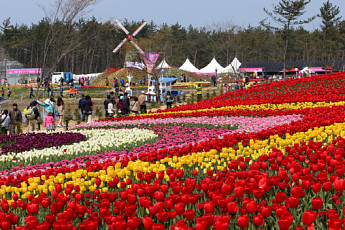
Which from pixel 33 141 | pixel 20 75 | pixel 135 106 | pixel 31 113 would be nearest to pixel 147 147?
pixel 33 141

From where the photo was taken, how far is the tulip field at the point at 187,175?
358 centimetres

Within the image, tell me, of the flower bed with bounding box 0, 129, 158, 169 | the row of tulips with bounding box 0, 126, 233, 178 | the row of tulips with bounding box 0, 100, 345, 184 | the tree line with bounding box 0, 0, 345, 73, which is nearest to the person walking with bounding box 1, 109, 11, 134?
the row of tulips with bounding box 0, 126, 233, 178

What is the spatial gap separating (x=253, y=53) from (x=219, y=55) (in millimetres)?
8879

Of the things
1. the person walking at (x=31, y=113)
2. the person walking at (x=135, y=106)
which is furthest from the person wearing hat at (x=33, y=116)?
the person walking at (x=135, y=106)

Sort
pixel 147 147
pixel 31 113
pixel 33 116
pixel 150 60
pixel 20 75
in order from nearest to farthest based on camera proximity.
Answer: pixel 147 147, pixel 31 113, pixel 33 116, pixel 150 60, pixel 20 75

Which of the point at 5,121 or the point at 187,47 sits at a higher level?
the point at 187,47

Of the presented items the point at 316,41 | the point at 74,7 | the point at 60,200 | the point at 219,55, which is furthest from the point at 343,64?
the point at 60,200

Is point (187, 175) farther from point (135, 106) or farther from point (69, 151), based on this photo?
point (135, 106)

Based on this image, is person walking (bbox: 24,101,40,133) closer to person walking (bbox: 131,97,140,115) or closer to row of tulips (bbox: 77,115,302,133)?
row of tulips (bbox: 77,115,302,133)

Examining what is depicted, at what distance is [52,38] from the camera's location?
766 inches

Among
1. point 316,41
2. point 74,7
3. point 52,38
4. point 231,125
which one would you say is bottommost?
point 231,125

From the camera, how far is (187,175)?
229 inches

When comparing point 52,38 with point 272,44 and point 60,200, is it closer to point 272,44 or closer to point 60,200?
point 60,200

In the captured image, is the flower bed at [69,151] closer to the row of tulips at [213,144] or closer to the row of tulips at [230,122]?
the row of tulips at [213,144]
